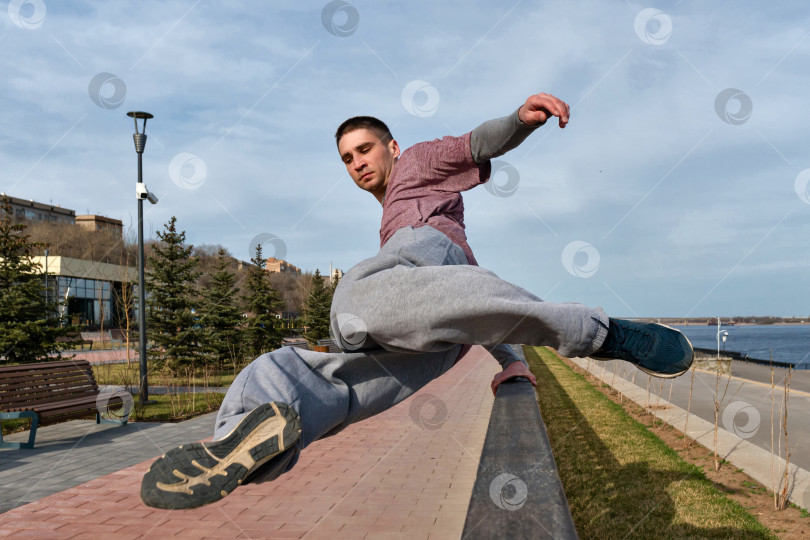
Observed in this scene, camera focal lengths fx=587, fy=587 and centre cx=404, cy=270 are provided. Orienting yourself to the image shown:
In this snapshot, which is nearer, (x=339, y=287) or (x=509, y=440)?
(x=509, y=440)

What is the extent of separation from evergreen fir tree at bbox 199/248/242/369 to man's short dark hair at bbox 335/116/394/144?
1594 centimetres

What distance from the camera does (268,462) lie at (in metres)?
1.24

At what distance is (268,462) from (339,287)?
469 millimetres

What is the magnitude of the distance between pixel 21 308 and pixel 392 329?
438 inches

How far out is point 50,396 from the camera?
8.23 meters

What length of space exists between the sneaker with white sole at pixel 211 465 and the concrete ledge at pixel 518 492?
43 centimetres

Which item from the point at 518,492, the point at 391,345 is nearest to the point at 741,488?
the point at 391,345

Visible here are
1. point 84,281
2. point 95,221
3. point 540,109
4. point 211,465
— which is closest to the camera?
point 211,465

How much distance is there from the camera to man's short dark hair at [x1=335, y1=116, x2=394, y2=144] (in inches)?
89.7

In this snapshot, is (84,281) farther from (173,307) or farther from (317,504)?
(317,504)

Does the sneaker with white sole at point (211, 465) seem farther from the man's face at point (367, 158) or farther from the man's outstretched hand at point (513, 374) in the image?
the man's outstretched hand at point (513, 374)

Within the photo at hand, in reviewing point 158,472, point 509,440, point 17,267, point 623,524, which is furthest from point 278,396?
point 17,267

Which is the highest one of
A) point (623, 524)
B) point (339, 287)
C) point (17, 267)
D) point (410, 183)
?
point (17, 267)

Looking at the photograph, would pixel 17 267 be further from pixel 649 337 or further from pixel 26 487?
pixel 649 337
